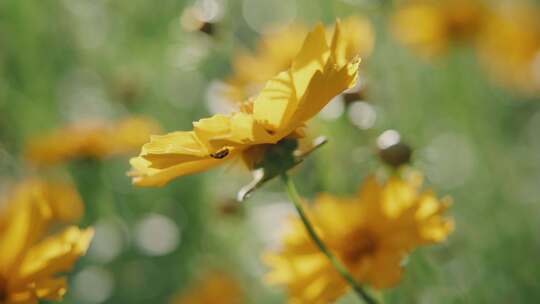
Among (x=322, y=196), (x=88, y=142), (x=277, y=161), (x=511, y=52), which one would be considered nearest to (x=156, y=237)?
(x=88, y=142)

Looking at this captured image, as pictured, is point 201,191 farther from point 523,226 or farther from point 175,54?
point 523,226

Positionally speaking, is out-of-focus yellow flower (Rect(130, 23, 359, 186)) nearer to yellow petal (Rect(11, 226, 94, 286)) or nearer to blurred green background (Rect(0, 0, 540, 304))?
yellow petal (Rect(11, 226, 94, 286))

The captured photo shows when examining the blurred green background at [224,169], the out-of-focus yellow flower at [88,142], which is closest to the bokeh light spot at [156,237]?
the blurred green background at [224,169]

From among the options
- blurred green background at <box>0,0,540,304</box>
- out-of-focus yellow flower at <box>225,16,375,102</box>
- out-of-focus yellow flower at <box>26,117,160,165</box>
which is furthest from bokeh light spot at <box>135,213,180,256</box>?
out-of-focus yellow flower at <box>225,16,375,102</box>

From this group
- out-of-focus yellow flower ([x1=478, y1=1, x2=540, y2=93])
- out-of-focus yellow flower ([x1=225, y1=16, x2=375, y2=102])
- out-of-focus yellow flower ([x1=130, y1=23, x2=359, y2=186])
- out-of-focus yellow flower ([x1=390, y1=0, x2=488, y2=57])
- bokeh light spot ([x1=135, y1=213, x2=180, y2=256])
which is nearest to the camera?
out-of-focus yellow flower ([x1=130, y1=23, x2=359, y2=186])

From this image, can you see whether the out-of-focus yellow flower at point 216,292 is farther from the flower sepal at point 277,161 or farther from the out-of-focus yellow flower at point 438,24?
the out-of-focus yellow flower at point 438,24

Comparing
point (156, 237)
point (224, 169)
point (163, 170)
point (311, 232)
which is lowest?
point (311, 232)

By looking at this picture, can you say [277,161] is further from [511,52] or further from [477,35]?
[511,52]
